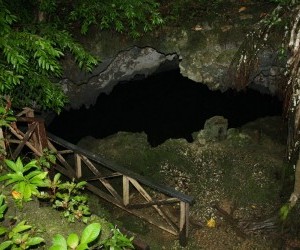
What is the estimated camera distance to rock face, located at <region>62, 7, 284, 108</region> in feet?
34.8

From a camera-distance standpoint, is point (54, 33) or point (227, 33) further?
point (227, 33)

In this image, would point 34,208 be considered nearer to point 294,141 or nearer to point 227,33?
point 294,141

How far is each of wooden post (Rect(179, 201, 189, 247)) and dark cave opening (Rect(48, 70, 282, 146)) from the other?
4.72m

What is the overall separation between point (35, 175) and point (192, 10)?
358 inches

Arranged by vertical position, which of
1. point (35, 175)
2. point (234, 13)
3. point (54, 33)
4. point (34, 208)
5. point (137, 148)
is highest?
point (234, 13)

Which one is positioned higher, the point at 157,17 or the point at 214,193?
the point at 157,17

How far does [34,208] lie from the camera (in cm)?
331

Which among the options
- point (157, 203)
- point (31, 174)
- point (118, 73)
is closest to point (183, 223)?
point (157, 203)

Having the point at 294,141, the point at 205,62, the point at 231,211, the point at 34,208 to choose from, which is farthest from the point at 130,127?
the point at 34,208

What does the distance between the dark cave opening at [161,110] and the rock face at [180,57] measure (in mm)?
478

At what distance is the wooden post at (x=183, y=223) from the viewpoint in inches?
245

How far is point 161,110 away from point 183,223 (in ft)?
22.8

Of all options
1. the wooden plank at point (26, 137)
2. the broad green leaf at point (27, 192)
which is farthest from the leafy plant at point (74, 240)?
the wooden plank at point (26, 137)

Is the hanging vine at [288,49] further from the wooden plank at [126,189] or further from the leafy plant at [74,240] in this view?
the leafy plant at [74,240]
